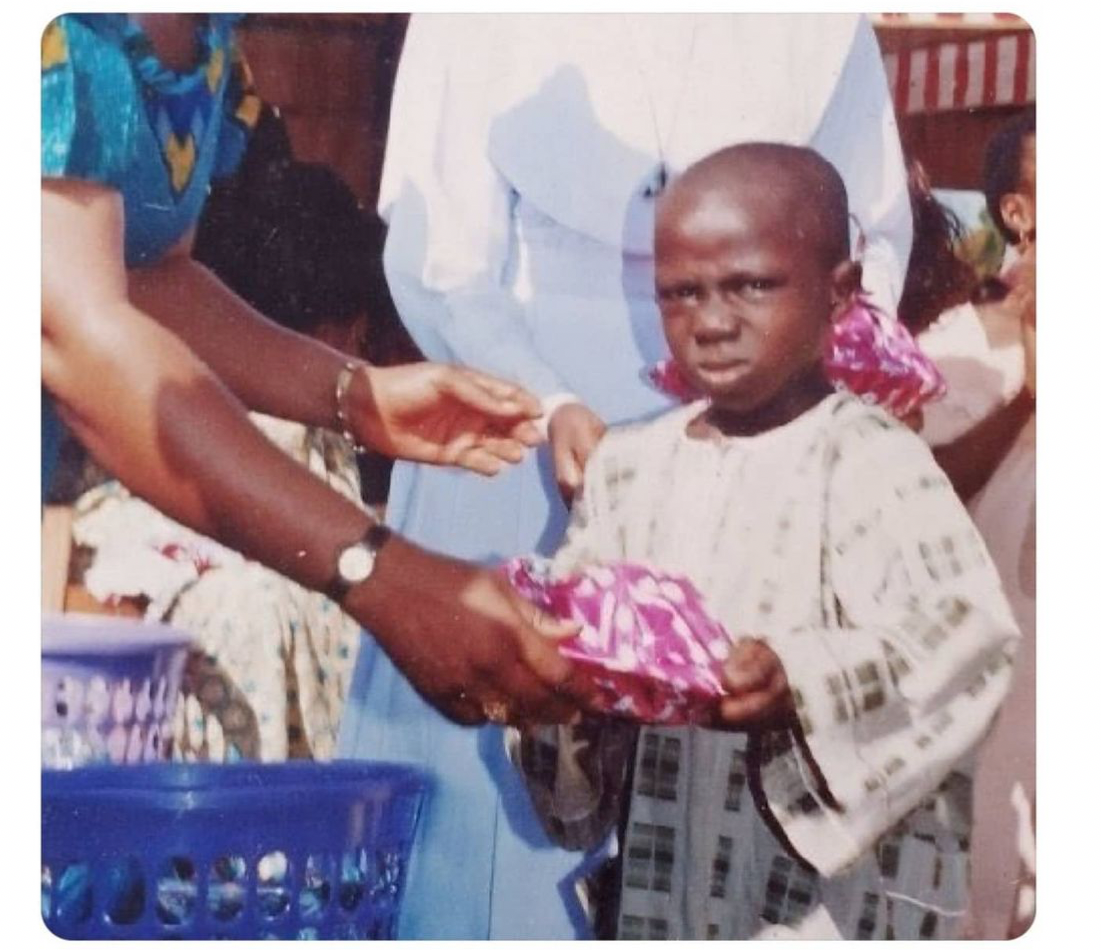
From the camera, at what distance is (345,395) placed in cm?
157

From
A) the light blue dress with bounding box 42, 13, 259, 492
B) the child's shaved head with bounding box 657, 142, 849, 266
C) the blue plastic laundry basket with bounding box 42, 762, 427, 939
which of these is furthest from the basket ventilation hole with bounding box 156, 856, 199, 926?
the child's shaved head with bounding box 657, 142, 849, 266

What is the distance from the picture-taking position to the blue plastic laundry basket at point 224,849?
148 centimetres

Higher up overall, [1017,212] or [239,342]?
[1017,212]

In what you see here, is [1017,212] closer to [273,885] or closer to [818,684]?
[818,684]

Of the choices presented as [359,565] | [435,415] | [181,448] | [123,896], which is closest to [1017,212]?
[435,415]

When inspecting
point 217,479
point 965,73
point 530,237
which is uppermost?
point 965,73

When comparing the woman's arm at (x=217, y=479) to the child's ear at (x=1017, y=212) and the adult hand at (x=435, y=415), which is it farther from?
the child's ear at (x=1017, y=212)

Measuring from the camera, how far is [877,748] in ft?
5.01

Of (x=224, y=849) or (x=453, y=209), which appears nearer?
(x=224, y=849)

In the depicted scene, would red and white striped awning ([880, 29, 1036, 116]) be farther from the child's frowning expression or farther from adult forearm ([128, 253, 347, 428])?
adult forearm ([128, 253, 347, 428])

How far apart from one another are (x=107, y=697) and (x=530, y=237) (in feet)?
1.85

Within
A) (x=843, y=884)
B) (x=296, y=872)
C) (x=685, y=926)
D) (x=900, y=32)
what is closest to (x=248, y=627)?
(x=296, y=872)

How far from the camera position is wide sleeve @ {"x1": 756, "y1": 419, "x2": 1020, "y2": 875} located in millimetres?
1522

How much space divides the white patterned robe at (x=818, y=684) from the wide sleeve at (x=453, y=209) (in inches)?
6.1
